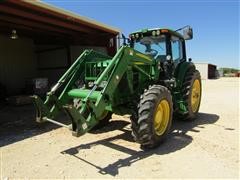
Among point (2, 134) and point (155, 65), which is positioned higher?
point (155, 65)

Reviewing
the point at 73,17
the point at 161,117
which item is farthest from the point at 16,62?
the point at 161,117

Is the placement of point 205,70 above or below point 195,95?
above

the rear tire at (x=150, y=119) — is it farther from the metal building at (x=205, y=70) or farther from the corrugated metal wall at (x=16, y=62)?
the metal building at (x=205, y=70)

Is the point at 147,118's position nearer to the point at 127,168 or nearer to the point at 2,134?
the point at 127,168

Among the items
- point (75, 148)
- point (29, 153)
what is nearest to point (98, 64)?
point (75, 148)

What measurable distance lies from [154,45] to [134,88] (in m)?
1.56

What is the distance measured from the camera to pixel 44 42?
1484 cm

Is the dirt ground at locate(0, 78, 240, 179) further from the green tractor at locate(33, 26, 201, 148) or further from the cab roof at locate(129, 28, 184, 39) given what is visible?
the cab roof at locate(129, 28, 184, 39)

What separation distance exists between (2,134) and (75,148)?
2.19m

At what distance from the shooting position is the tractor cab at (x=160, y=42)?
640 centimetres

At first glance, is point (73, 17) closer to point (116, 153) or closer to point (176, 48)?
point (176, 48)

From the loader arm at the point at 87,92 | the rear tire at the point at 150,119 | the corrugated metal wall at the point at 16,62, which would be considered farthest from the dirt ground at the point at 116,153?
the corrugated metal wall at the point at 16,62

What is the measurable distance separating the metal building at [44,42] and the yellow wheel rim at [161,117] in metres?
5.10

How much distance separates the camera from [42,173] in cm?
400
